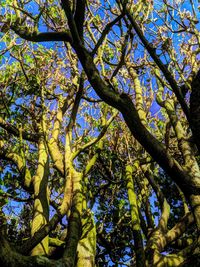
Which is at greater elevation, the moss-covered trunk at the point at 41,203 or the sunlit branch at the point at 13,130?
the sunlit branch at the point at 13,130

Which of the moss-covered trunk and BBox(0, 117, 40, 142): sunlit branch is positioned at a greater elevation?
BBox(0, 117, 40, 142): sunlit branch

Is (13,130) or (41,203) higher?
(13,130)

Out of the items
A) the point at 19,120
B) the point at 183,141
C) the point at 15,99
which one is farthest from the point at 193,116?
the point at 15,99

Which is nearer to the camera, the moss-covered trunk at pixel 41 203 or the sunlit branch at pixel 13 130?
the moss-covered trunk at pixel 41 203

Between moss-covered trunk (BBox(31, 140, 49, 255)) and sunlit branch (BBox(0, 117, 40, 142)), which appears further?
sunlit branch (BBox(0, 117, 40, 142))

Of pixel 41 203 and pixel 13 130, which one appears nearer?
pixel 41 203

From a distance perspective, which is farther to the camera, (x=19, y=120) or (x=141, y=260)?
(x=19, y=120)

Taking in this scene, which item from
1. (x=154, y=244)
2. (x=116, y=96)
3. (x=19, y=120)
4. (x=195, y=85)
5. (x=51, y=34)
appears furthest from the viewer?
(x=19, y=120)

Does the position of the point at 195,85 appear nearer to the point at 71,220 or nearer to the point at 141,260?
the point at 141,260

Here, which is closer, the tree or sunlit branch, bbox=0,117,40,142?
the tree

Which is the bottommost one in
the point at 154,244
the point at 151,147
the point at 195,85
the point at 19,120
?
the point at 154,244

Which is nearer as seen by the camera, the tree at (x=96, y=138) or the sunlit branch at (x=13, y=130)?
the tree at (x=96, y=138)

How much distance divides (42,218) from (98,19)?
658 cm

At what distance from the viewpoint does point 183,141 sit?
695cm
